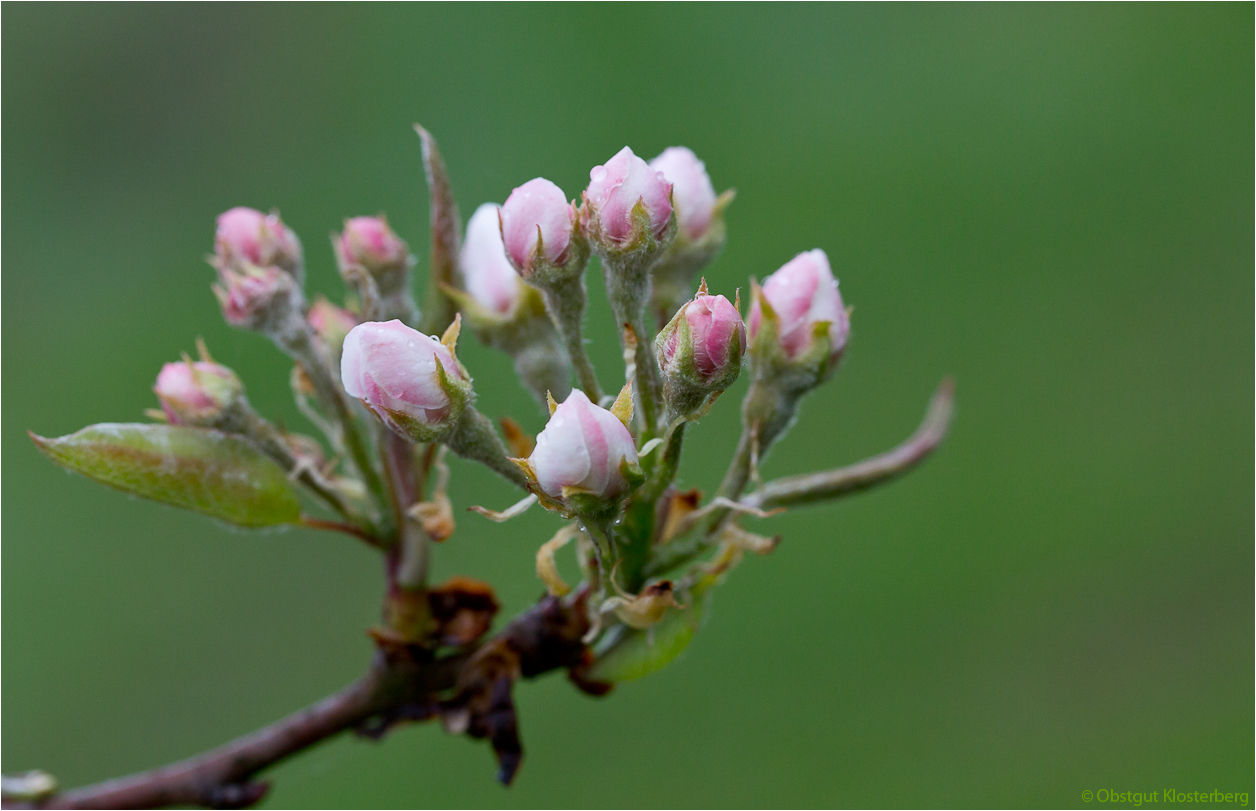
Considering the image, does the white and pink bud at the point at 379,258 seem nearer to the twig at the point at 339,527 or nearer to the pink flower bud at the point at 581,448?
the twig at the point at 339,527

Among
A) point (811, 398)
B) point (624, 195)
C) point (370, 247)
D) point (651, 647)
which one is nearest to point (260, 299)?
point (370, 247)

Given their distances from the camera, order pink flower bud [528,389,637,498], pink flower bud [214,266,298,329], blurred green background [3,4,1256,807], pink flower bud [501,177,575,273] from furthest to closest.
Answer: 1. blurred green background [3,4,1256,807]
2. pink flower bud [214,266,298,329]
3. pink flower bud [501,177,575,273]
4. pink flower bud [528,389,637,498]

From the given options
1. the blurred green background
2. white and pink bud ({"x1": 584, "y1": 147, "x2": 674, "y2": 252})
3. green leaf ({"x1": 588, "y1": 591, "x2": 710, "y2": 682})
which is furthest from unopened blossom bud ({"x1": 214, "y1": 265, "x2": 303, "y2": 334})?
the blurred green background

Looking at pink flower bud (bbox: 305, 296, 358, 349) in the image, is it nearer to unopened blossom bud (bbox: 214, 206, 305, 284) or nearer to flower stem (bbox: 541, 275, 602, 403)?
unopened blossom bud (bbox: 214, 206, 305, 284)

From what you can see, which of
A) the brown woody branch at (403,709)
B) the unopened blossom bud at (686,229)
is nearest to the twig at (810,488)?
the brown woody branch at (403,709)

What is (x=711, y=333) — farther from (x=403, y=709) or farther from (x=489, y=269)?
(x=403, y=709)
